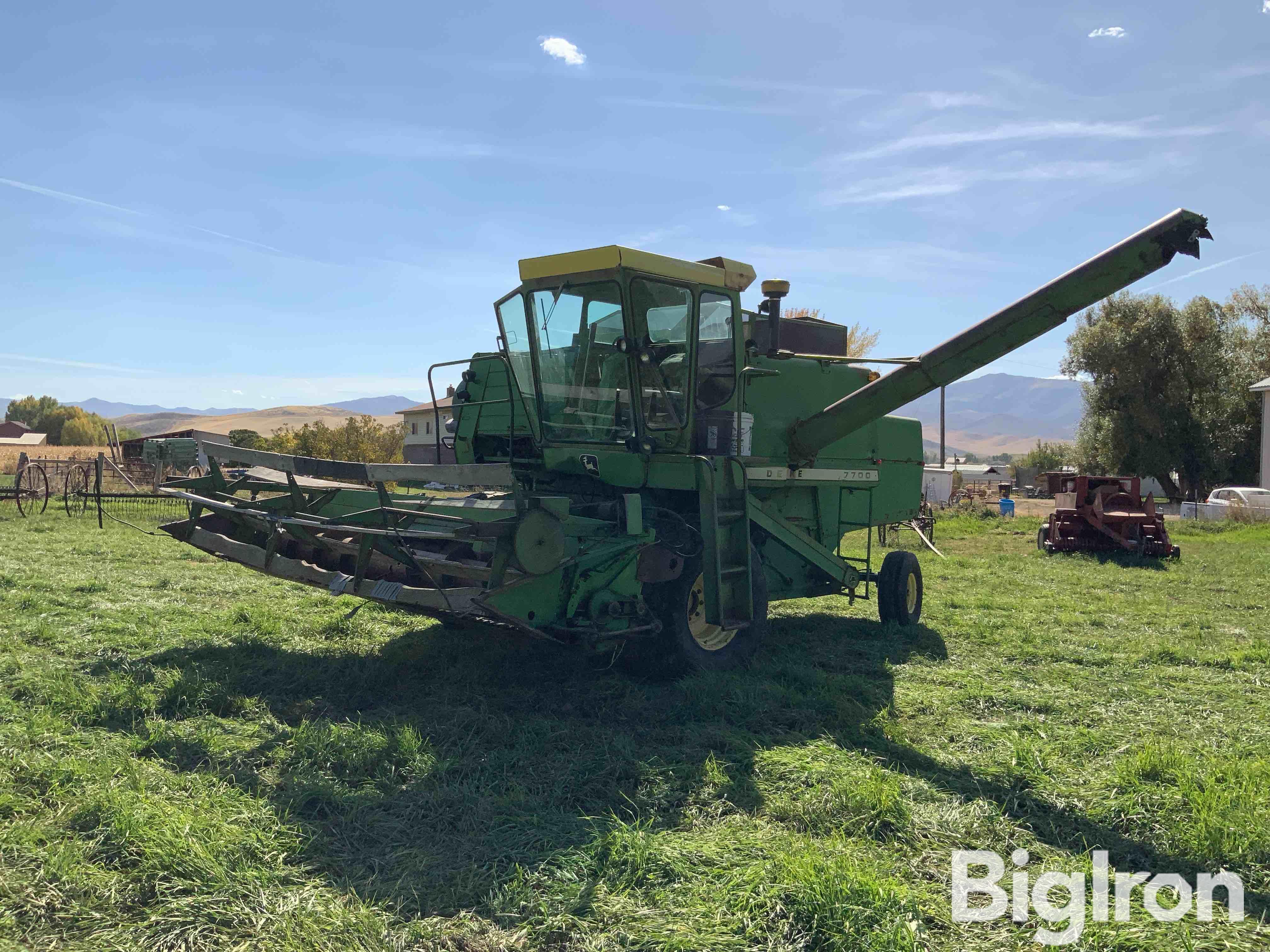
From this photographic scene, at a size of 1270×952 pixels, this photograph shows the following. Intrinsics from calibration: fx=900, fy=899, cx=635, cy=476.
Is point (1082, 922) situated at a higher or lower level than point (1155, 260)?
lower

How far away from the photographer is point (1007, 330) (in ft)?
20.2

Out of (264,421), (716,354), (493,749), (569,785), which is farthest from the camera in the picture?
(264,421)

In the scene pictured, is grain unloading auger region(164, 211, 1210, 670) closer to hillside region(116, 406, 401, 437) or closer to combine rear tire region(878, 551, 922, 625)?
combine rear tire region(878, 551, 922, 625)

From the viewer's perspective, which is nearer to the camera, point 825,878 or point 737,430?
point 825,878

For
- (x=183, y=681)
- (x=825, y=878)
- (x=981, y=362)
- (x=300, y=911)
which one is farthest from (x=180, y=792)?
(x=981, y=362)

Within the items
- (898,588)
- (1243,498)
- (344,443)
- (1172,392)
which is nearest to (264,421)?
(344,443)

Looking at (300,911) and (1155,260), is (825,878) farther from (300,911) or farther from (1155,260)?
(1155,260)

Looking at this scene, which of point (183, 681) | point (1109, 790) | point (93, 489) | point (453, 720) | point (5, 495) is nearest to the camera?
point (1109, 790)

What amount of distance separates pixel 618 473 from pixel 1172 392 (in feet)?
117

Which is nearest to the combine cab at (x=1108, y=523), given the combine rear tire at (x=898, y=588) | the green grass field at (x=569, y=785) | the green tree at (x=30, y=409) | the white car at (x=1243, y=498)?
the green grass field at (x=569, y=785)

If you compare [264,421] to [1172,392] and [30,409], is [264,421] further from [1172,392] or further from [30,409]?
[1172,392]

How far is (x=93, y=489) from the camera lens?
854 inches

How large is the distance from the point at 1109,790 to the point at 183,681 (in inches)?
197

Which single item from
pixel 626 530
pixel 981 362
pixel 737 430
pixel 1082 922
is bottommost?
pixel 1082 922
